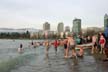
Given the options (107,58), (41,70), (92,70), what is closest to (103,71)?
(92,70)

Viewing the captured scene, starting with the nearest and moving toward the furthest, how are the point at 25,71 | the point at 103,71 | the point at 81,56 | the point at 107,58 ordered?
the point at 103,71
the point at 25,71
the point at 107,58
the point at 81,56

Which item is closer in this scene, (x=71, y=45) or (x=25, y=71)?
(x=25, y=71)

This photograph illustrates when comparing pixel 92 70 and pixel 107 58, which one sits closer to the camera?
pixel 92 70

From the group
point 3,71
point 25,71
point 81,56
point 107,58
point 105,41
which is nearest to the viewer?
point 25,71

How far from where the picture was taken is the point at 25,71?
17.5m

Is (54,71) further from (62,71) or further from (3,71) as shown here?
(3,71)

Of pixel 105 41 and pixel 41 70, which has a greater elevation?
pixel 105 41

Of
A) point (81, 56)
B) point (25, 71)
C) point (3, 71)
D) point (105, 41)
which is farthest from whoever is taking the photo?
point (81, 56)

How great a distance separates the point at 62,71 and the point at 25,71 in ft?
7.47

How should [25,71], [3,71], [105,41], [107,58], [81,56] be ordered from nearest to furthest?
[25,71], [3,71], [107,58], [105,41], [81,56]

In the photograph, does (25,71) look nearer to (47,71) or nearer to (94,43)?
(47,71)

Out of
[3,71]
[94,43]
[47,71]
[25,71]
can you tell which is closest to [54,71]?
[47,71]

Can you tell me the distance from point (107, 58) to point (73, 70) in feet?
15.8

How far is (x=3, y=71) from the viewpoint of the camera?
19.6 metres
